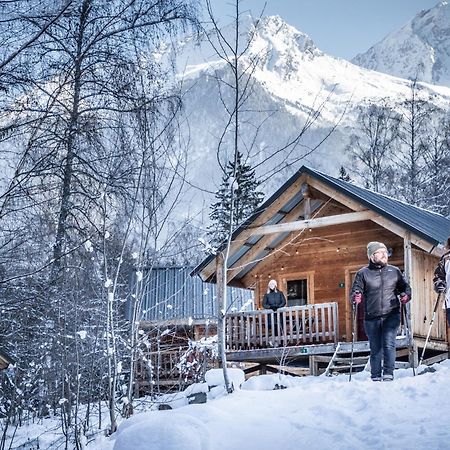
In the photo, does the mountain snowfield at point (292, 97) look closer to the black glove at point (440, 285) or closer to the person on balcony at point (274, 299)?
the person on balcony at point (274, 299)

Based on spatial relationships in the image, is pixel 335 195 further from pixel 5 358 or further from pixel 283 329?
pixel 5 358

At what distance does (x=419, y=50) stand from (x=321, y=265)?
6943 inches

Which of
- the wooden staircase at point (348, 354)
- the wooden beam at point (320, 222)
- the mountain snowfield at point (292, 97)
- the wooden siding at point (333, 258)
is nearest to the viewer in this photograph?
the wooden staircase at point (348, 354)

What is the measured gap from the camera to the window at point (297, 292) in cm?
1736

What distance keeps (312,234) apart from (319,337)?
2652 mm

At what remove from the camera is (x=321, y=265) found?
1702cm

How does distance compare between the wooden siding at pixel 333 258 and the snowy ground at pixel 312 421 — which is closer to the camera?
the snowy ground at pixel 312 421

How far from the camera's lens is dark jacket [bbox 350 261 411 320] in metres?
9.82

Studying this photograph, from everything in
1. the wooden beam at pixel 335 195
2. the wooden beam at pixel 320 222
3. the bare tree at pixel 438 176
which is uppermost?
the bare tree at pixel 438 176

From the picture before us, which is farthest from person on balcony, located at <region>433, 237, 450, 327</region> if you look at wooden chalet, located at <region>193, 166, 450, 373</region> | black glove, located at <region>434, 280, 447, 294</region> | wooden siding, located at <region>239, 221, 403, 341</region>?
wooden siding, located at <region>239, 221, 403, 341</region>

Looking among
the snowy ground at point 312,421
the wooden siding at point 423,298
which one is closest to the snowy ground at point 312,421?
the snowy ground at point 312,421

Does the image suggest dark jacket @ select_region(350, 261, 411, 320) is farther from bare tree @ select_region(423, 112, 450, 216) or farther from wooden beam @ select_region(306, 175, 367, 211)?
bare tree @ select_region(423, 112, 450, 216)

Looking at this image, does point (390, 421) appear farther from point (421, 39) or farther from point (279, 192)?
point (421, 39)

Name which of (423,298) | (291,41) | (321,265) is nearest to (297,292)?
(321,265)
